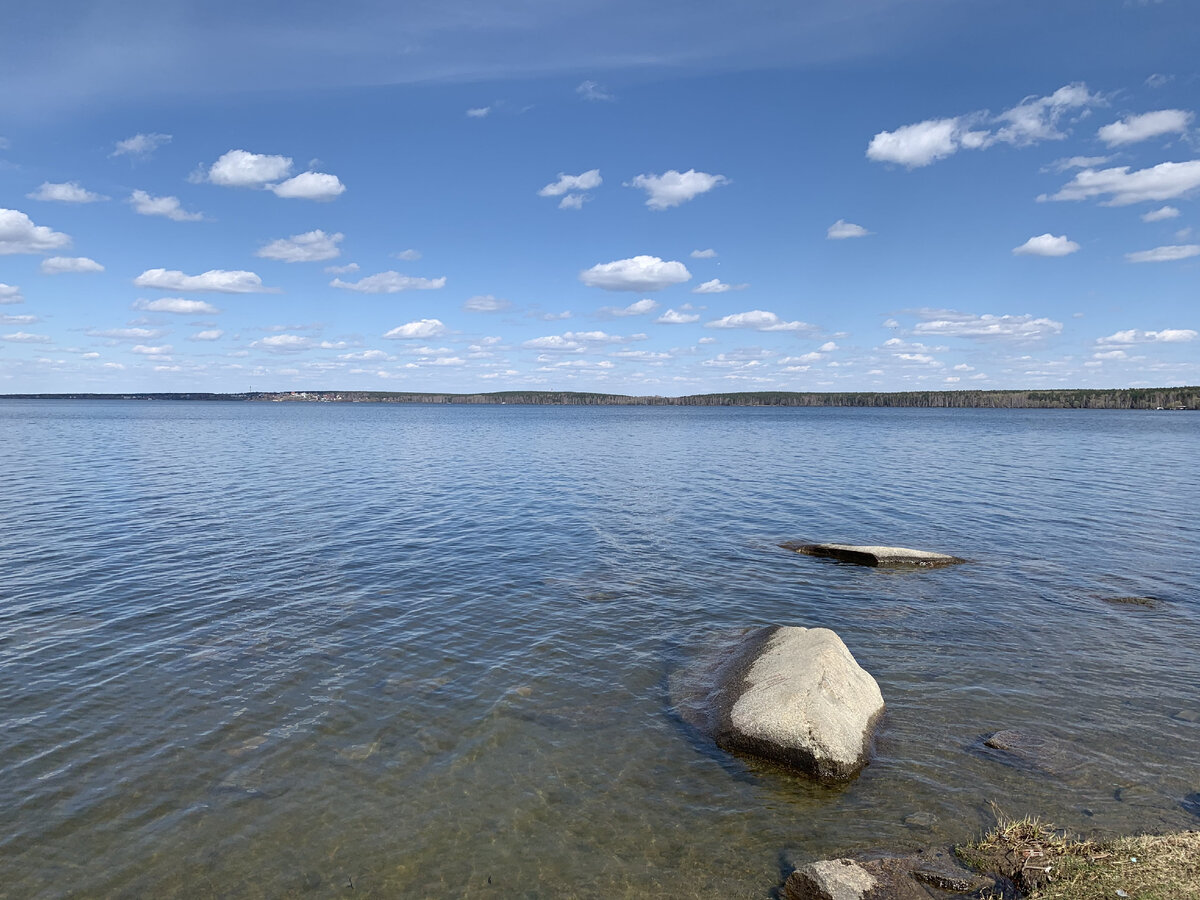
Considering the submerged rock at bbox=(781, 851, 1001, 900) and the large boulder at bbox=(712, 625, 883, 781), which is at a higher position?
the large boulder at bbox=(712, 625, 883, 781)

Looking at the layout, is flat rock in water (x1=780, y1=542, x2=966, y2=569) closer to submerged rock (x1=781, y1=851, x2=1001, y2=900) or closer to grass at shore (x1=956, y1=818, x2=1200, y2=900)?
grass at shore (x1=956, y1=818, x2=1200, y2=900)

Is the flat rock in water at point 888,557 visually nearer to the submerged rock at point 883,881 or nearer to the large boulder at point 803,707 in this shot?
the large boulder at point 803,707

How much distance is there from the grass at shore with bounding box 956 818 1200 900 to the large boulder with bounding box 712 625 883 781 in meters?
2.50

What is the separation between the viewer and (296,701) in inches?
533

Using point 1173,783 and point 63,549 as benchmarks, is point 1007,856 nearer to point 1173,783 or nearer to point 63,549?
point 1173,783

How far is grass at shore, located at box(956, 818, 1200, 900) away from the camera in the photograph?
26.1ft

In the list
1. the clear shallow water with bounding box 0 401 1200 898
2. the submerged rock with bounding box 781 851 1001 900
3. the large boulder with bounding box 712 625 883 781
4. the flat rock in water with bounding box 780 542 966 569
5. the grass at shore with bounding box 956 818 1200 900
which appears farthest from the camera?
the flat rock in water with bounding box 780 542 966 569

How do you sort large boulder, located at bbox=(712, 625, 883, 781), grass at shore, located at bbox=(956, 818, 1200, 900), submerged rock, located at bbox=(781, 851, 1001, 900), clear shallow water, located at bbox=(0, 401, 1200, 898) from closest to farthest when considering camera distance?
grass at shore, located at bbox=(956, 818, 1200, 900) → submerged rock, located at bbox=(781, 851, 1001, 900) → clear shallow water, located at bbox=(0, 401, 1200, 898) → large boulder, located at bbox=(712, 625, 883, 781)

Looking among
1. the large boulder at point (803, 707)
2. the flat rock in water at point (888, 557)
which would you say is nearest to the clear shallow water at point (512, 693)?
the large boulder at point (803, 707)

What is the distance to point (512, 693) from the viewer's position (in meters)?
14.2

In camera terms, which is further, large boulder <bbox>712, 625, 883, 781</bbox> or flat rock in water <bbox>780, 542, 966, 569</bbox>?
flat rock in water <bbox>780, 542, 966, 569</bbox>

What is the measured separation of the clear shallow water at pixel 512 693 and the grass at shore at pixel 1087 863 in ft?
2.09

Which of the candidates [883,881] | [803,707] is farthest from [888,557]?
[883,881]

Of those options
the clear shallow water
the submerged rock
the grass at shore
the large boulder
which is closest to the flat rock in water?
the clear shallow water
